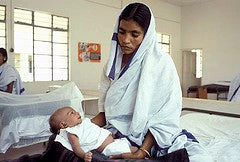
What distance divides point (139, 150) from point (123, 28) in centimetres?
53

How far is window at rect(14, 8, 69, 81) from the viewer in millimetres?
5531

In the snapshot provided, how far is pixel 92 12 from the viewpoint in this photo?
692 cm

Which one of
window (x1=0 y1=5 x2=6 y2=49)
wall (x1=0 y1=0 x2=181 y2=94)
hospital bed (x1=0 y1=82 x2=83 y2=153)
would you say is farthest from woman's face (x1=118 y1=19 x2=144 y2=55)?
wall (x1=0 y1=0 x2=181 y2=94)

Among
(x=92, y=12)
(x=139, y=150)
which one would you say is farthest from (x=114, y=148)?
(x=92, y=12)

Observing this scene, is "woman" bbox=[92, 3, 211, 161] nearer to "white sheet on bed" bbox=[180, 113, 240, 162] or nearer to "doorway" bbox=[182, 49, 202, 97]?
"white sheet on bed" bbox=[180, 113, 240, 162]

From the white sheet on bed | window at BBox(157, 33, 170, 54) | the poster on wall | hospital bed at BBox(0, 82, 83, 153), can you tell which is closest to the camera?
the white sheet on bed

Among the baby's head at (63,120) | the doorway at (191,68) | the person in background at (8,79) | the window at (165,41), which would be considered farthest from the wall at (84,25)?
the baby's head at (63,120)

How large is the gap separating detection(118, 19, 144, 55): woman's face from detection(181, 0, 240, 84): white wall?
810 centimetres

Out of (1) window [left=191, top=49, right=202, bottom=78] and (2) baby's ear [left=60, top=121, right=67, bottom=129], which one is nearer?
(2) baby's ear [left=60, top=121, right=67, bottom=129]

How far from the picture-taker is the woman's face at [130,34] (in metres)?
1.16

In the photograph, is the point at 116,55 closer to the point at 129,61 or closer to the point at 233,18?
the point at 129,61

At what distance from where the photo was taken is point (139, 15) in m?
1.15

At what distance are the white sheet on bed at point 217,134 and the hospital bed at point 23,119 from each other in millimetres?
1754

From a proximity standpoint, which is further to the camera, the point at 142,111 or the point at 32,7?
the point at 32,7
